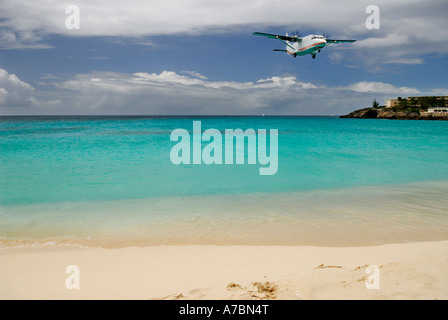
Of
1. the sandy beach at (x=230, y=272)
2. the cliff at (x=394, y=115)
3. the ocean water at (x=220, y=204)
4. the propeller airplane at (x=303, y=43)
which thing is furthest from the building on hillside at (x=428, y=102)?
the sandy beach at (x=230, y=272)

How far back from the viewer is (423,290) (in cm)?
408

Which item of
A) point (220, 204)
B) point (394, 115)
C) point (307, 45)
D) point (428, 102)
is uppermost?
point (428, 102)

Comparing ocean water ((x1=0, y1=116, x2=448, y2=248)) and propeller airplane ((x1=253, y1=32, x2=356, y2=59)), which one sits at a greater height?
propeller airplane ((x1=253, y1=32, x2=356, y2=59))

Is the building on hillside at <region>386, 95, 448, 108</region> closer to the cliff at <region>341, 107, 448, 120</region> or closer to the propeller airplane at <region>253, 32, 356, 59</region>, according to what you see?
the cliff at <region>341, 107, 448, 120</region>

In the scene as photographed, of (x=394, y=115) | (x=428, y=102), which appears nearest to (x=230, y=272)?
(x=394, y=115)

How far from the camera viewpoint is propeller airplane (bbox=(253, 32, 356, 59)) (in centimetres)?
3766

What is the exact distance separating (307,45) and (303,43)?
146cm

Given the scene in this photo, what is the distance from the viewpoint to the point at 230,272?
202 inches

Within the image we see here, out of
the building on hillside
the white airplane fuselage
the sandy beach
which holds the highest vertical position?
the building on hillside

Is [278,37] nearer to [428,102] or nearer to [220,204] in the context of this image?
[220,204]

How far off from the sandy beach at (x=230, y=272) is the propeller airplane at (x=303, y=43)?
35.6m

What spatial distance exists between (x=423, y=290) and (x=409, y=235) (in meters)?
3.55

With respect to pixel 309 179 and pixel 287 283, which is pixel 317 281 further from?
pixel 309 179

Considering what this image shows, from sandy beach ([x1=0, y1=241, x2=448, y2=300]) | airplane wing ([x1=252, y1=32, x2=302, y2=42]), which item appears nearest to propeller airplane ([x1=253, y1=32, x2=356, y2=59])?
airplane wing ([x1=252, y1=32, x2=302, y2=42])
